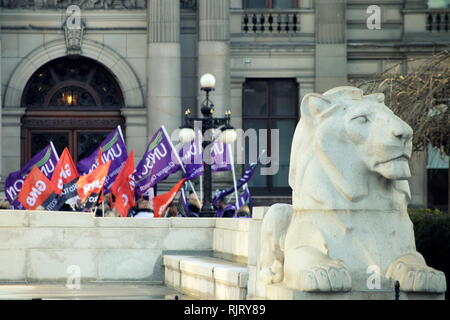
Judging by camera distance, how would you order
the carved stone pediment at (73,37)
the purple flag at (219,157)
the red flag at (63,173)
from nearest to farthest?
the red flag at (63,173), the purple flag at (219,157), the carved stone pediment at (73,37)

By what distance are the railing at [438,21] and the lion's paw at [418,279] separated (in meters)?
27.9

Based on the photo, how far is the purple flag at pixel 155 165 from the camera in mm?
28541

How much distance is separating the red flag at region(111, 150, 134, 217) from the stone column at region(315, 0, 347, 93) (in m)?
13.5

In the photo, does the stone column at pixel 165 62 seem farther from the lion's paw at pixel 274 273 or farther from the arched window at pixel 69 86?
the lion's paw at pixel 274 273

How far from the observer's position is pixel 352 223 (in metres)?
13.2

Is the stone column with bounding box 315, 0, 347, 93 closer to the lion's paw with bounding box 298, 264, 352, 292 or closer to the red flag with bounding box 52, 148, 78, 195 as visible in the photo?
the red flag with bounding box 52, 148, 78, 195

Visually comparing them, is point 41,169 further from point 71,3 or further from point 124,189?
point 71,3

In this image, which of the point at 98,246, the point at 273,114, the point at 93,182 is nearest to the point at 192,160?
the point at 93,182

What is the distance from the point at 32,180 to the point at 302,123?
562 inches

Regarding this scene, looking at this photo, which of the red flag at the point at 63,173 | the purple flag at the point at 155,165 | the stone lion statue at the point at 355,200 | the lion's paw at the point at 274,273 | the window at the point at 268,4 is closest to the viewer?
the stone lion statue at the point at 355,200

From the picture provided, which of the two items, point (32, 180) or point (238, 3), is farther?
point (238, 3)

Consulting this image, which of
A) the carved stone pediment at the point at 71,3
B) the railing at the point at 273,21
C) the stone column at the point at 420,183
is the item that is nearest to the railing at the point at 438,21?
the railing at the point at 273,21

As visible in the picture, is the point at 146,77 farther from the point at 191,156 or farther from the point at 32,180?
the point at 32,180
